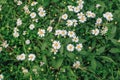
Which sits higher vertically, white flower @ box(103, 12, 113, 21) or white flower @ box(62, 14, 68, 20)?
white flower @ box(62, 14, 68, 20)

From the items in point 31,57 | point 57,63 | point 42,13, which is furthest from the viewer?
point 42,13

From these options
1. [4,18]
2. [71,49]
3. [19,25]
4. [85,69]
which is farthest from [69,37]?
[4,18]

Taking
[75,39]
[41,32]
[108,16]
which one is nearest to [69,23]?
[75,39]

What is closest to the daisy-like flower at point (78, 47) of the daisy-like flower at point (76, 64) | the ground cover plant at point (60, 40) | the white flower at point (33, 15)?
the ground cover plant at point (60, 40)

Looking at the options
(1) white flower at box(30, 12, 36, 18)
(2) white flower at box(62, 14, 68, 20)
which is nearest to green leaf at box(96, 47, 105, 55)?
(2) white flower at box(62, 14, 68, 20)

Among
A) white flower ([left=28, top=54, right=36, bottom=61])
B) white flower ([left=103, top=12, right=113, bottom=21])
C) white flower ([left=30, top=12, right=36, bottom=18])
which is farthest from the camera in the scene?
white flower ([left=30, top=12, right=36, bottom=18])

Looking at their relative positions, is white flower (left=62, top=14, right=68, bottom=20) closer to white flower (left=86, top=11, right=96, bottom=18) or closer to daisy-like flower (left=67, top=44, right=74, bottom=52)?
white flower (left=86, top=11, right=96, bottom=18)

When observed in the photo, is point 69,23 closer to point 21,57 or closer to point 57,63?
point 57,63

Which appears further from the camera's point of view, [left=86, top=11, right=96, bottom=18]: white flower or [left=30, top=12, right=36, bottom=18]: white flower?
[left=30, top=12, right=36, bottom=18]: white flower

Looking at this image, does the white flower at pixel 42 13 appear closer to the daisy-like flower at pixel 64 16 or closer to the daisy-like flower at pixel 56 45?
the daisy-like flower at pixel 64 16
